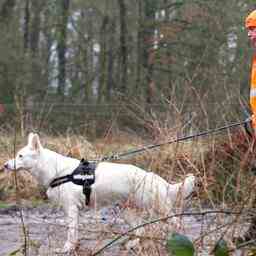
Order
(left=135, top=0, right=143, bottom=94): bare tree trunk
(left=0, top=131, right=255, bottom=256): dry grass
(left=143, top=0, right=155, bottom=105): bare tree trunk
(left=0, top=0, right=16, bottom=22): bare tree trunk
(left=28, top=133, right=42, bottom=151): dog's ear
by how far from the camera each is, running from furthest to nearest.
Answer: (left=135, top=0, right=143, bottom=94): bare tree trunk → (left=143, top=0, right=155, bottom=105): bare tree trunk → (left=0, top=0, right=16, bottom=22): bare tree trunk → (left=28, top=133, right=42, bottom=151): dog's ear → (left=0, top=131, right=255, bottom=256): dry grass

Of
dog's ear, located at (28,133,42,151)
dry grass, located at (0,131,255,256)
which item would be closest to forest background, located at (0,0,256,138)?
dog's ear, located at (28,133,42,151)

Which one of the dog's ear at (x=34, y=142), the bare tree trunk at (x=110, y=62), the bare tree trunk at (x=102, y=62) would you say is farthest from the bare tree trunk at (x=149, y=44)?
the dog's ear at (x=34, y=142)

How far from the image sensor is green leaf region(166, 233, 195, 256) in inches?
140

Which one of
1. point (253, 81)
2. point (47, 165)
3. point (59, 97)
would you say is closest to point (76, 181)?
point (47, 165)

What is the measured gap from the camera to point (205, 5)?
2931 cm

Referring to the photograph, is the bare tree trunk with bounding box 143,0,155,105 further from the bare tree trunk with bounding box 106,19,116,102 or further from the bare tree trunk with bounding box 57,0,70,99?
the bare tree trunk with bounding box 57,0,70,99

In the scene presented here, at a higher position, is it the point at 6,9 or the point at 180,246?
the point at 6,9

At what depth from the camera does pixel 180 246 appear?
141 inches

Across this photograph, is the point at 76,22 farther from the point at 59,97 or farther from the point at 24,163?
the point at 24,163

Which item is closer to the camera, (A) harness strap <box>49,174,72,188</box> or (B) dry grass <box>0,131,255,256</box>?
(B) dry grass <box>0,131,255,256</box>

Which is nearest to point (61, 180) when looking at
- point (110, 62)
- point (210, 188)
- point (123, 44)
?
point (210, 188)

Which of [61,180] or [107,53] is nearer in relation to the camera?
[61,180]

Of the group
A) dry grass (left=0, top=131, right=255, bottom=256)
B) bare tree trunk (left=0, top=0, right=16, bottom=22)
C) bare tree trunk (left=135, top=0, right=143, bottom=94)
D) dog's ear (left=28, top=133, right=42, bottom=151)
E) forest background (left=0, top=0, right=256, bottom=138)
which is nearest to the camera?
dry grass (left=0, top=131, right=255, bottom=256)

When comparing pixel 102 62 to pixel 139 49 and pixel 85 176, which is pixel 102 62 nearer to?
pixel 139 49
